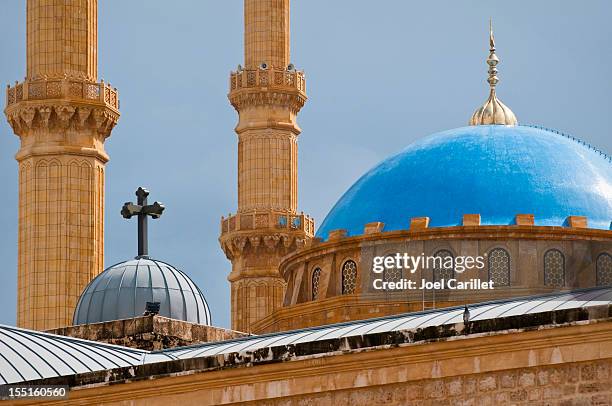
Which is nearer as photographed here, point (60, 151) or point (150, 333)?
point (150, 333)

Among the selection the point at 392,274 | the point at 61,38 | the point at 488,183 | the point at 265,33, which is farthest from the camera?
the point at 265,33

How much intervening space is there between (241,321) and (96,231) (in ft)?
20.4

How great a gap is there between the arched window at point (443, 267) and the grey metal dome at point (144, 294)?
12.2 ft

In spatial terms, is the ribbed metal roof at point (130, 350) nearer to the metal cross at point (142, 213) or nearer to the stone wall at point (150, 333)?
the stone wall at point (150, 333)

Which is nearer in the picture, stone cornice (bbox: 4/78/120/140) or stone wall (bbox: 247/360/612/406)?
stone wall (bbox: 247/360/612/406)

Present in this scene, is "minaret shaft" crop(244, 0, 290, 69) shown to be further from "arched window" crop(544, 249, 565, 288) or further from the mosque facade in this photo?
"arched window" crop(544, 249, 565, 288)

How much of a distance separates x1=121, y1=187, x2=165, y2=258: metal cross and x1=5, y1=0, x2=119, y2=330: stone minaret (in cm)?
1320

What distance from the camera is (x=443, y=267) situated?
32.8 m

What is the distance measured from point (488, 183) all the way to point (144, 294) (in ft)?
20.5

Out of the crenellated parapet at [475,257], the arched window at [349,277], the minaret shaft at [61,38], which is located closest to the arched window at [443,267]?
the crenellated parapet at [475,257]

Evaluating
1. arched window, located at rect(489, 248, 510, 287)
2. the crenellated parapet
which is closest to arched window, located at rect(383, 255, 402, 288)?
the crenellated parapet

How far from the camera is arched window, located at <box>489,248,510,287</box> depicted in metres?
32.4

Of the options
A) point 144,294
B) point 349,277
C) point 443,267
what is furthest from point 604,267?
point 144,294

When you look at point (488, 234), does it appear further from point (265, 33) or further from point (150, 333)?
point (265, 33)
